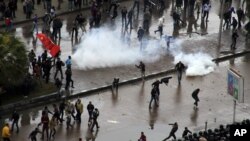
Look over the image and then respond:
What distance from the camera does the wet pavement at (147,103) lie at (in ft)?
113

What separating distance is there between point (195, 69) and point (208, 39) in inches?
206

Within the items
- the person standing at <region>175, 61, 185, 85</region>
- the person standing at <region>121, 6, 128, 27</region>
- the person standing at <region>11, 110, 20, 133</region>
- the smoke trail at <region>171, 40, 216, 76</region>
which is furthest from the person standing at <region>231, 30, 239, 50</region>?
the person standing at <region>11, 110, 20, 133</region>

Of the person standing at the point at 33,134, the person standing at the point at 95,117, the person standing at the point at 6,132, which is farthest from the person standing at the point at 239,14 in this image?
the person standing at the point at 6,132

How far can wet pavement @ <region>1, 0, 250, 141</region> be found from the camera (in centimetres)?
3450

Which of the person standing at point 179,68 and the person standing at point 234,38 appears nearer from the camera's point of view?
the person standing at point 179,68

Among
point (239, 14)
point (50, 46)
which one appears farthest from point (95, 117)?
point (239, 14)

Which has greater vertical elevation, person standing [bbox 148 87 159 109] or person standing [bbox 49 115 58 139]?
person standing [bbox 148 87 159 109]

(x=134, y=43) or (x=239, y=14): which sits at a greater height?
(x=239, y=14)

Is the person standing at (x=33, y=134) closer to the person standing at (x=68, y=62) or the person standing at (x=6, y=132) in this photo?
the person standing at (x=6, y=132)

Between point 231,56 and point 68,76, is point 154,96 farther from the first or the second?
point 231,56

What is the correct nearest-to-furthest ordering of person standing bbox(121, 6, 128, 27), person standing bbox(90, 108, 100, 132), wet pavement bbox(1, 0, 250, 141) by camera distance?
person standing bbox(90, 108, 100, 132), wet pavement bbox(1, 0, 250, 141), person standing bbox(121, 6, 128, 27)

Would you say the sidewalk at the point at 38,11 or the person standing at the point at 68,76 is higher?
the sidewalk at the point at 38,11

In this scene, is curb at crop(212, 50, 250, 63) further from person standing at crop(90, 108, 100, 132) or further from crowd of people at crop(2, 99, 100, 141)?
person standing at crop(90, 108, 100, 132)

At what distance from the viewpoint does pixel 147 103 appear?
1471 inches
